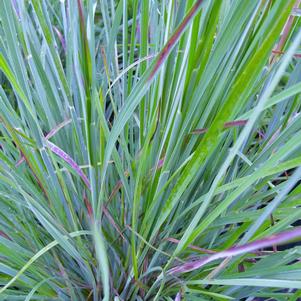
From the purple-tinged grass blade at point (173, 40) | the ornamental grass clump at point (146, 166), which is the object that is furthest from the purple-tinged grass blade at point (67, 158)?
the purple-tinged grass blade at point (173, 40)

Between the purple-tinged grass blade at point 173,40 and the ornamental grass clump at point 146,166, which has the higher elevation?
the purple-tinged grass blade at point 173,40

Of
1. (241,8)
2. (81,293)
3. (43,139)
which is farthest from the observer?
(81,293)

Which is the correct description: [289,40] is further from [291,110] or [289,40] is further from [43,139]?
[43,139]

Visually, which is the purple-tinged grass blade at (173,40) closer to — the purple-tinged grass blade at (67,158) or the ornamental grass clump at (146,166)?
the ornamental grass clump at (146,166)

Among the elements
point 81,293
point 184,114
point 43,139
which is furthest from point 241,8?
point 81,293

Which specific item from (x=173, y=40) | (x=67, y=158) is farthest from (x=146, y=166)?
(x=173, y=40)

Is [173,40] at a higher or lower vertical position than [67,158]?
higher

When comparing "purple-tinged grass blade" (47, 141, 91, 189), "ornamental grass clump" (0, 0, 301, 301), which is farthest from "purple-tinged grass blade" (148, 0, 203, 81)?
"purple-tinged grass blade" (47, 141, 91, 189)

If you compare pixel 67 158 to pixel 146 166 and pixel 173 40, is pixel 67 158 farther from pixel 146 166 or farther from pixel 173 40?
pixel 173 40

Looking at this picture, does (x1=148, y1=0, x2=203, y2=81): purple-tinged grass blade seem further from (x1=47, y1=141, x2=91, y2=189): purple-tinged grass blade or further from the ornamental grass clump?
(x1=47, y1=141, x2=91, y2=189): purple-tinged grass blade
